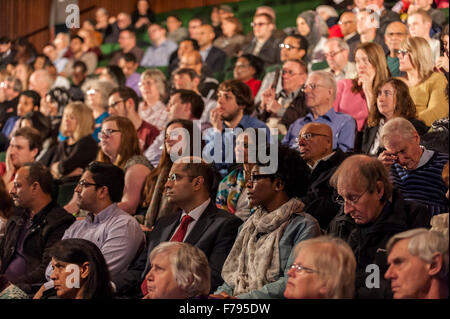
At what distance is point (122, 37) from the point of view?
7.50 m

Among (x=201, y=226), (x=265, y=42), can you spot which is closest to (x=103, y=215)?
(x=201, y=226)

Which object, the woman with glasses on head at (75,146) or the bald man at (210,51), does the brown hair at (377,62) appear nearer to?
the woman with glasses on head at (75,146)

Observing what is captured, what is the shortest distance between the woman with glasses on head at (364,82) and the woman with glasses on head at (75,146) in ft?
4.72

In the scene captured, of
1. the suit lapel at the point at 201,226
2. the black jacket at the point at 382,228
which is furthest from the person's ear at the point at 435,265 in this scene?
the suit lapel at the point at 201,226

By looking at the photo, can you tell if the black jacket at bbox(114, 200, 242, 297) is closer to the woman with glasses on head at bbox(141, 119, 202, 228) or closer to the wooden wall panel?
the woman with glasses on head at bbox(141, 119, 202, 228)

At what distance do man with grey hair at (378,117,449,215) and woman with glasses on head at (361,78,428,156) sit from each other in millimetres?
457

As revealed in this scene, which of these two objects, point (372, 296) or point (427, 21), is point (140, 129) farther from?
point (372, 296)

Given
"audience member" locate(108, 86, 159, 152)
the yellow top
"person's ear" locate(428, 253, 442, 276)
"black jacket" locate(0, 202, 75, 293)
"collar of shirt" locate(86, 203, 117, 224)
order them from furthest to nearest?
1. "audience member" locate(108, 86, 159, 152)
2. the yellow top
3. "black jacket" locate(0, 202, 75, 293)
4. "collar of shirt" locate(86, 203, 117, 224)
5. "person's ear" locate(428, 253, 442, 276)

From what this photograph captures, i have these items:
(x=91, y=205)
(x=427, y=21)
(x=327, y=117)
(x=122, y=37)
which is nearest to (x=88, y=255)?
(x=91, y=205)

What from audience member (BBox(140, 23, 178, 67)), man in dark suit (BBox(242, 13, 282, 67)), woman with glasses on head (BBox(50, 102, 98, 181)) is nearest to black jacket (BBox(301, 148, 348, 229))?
woman with glasses on head (BBox(50, 102, 98, 181))

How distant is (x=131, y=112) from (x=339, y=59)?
123cm

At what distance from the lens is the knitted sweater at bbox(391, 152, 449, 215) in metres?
2.83

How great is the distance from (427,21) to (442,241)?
278cm

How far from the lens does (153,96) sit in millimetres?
5125
